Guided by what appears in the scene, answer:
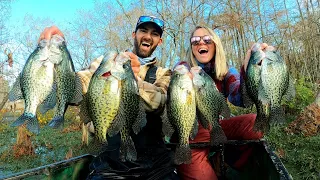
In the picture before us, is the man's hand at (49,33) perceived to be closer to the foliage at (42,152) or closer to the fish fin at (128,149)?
the fish fin at (128,149)

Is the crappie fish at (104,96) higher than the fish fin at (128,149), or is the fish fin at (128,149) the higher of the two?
the crappie fish at (104,96)

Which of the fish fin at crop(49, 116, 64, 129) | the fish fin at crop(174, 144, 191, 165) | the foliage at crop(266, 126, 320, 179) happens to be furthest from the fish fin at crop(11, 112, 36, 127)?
the foliage at crop(266, 126, 320, 179)

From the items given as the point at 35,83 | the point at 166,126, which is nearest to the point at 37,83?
the point at 35,83

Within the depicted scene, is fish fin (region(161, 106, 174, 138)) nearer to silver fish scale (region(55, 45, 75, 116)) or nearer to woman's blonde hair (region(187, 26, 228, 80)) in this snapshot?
silver fish scale (region(55, 45, 75, 116))

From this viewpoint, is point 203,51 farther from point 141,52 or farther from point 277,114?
point 277,114

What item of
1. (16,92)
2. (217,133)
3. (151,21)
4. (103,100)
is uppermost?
(151,21)

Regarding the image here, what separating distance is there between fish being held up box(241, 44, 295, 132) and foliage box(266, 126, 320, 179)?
4133 mm

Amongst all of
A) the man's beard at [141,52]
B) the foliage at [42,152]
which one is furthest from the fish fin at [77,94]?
the foliage at [42,152]

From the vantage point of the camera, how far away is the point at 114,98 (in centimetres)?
235

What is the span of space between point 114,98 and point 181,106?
59cm

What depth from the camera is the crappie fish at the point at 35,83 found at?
2.26 m

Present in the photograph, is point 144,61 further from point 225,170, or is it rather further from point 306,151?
point 306,151

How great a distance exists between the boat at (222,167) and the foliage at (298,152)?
3.04 metres

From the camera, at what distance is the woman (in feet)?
11.8
